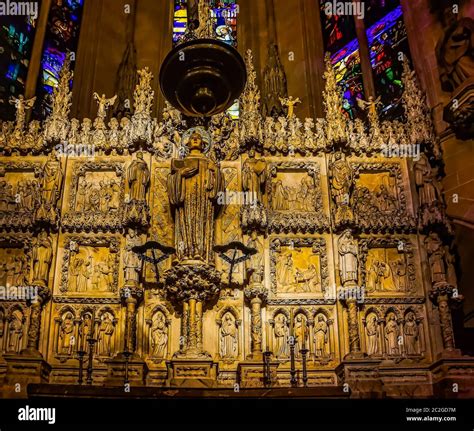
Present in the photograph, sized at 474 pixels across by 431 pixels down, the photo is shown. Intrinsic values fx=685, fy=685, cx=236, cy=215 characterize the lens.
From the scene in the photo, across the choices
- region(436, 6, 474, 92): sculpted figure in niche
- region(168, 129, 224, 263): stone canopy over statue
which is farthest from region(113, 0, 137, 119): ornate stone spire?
region(436, 6, 474, 92): sculpted figure in niche

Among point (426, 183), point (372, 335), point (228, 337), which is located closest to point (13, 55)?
point (228, 337)

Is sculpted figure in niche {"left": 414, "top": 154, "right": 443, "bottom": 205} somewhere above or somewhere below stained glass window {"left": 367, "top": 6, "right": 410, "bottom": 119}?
below

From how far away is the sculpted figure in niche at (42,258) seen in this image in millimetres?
11125

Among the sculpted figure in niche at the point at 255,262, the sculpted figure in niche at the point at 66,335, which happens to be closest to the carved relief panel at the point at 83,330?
the sculpted figure in niche at the point at 66,335

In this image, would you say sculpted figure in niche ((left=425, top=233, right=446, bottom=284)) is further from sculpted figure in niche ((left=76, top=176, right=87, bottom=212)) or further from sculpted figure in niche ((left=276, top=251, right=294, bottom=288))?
sculpted figure in niche ((left=76, top=176, right=87, bottom=212))

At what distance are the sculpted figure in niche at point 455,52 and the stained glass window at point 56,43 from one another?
9.57m

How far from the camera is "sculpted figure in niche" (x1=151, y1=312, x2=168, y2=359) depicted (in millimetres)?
11047

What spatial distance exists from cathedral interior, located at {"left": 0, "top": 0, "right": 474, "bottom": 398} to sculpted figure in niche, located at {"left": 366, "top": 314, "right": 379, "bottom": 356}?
0.06ft

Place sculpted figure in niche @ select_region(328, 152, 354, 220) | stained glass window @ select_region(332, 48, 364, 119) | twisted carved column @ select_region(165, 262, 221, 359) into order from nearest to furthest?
twisted carved column @ select_region(165, 262, 221, 359), sculpted figure in niche @ select_region(328, 152, 354, 220), stained glass window @ select_region(332, 48, 364, 119)

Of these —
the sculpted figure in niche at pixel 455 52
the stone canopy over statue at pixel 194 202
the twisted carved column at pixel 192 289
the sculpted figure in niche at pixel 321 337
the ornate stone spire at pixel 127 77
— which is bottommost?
the sculpted figure in niche at pixel 321 337

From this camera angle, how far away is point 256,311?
11.1 meters

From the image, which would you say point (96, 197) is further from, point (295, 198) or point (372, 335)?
point (372, 335)

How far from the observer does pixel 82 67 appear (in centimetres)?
1872

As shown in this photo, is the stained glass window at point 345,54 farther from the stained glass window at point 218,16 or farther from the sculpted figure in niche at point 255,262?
the sculpted figure in niche at point 255,262
